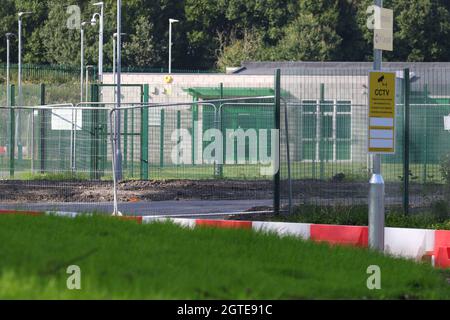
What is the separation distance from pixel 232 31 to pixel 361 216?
63788mm

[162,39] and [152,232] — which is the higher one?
[162,39]

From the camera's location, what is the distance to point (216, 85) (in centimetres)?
4600

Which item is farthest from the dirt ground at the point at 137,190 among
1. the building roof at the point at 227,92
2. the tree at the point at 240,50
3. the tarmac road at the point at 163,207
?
the tree at the point at 240,50

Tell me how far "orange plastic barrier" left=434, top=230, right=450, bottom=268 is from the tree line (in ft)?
187

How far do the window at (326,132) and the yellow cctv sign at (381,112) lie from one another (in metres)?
5.36

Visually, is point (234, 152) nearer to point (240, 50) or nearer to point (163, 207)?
point (163, 207)

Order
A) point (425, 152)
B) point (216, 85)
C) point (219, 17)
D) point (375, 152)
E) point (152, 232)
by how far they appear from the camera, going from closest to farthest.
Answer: point (152, 232) < point (375, 152) < point (425, 152) < point (216, 85) < point (219, 17)

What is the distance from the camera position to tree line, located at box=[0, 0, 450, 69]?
7212 cm

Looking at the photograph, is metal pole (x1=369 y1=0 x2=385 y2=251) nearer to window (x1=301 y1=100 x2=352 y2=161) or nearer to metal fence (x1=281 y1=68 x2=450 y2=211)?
metal fence (x1=281 y1=68 x2=450 y2=211)

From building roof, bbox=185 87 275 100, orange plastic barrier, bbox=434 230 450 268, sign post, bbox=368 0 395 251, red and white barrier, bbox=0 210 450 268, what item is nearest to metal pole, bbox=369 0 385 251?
sign post, bbox=368 0 395 251

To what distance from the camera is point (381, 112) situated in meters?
13.6
